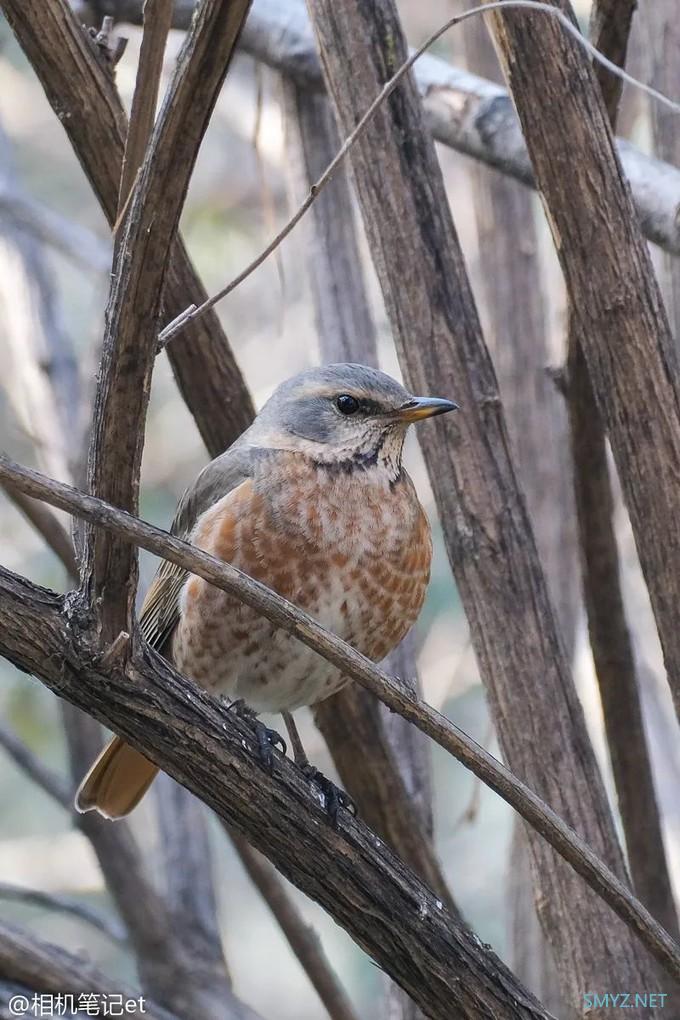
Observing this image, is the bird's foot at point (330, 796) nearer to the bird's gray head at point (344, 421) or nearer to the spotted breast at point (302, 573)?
Result: the spotted breast at point (302, 573)

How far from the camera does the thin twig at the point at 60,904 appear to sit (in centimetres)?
394

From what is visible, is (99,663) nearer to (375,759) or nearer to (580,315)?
(580,315)

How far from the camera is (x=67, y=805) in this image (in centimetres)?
456

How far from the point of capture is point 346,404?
3.88m

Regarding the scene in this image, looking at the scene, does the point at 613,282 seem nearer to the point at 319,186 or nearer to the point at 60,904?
the point at 319,186

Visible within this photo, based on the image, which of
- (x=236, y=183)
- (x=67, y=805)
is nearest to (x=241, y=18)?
(x=67, y=805)

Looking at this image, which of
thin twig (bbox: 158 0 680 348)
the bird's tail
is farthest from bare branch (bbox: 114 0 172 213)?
the bird's tail

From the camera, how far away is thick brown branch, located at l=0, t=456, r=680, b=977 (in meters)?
2.15

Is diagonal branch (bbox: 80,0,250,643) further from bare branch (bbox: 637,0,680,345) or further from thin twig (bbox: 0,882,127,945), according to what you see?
bare branch (bbox: 637,0,680,345)

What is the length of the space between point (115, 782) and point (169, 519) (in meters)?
5.19

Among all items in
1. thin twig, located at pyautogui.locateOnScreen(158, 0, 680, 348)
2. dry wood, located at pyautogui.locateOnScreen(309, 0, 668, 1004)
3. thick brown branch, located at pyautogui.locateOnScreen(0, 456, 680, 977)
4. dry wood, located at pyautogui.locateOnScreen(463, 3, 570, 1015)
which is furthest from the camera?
dry wood, located at pyautogui.locateOnScreen(463, 3, 570, 1015)

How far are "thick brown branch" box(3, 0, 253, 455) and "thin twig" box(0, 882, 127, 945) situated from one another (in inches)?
57.8

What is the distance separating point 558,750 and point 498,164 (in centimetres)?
187

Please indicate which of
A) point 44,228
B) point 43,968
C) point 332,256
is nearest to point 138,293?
point 43,968
